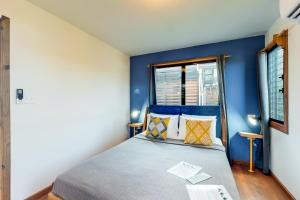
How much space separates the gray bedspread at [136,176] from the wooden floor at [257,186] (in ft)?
2.11

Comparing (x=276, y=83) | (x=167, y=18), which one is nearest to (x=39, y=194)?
(x=167, y=18)

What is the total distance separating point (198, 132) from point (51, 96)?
7.26 feet

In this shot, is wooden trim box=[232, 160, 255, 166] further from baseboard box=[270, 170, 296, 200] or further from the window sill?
the window sill

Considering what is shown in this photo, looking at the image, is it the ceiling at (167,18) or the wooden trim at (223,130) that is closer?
the ceiling at (167,18)

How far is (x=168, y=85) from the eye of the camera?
3.55 meters

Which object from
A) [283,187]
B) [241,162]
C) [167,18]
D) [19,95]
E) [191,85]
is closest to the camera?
[19,95]

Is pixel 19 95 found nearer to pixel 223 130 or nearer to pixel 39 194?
pixel 39 194

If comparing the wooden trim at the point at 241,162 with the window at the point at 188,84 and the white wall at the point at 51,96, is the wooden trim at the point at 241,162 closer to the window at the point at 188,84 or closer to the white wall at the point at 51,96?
the window at the point at 188,84

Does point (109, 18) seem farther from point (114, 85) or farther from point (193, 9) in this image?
point (114, 85)

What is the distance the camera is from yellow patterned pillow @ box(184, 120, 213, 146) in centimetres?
225

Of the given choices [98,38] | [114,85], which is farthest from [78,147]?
[98,38]

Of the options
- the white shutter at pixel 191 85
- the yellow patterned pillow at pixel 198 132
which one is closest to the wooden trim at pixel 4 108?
the yellow patterned pillow at pixel 198 132

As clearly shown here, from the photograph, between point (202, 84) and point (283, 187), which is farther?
point (202, 84)

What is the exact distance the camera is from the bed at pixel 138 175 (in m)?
1.16
